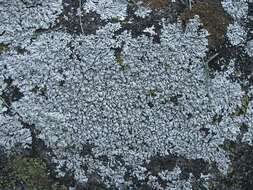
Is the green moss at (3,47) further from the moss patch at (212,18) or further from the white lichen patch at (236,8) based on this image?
the white lichen patch at (236,8)

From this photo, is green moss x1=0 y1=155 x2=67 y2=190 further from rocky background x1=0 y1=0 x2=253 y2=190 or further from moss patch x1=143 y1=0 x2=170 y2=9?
moss patch x1=143 y1=0 x2=170 y2=9

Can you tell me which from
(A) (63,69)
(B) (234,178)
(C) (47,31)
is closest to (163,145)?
(B) (234,178)

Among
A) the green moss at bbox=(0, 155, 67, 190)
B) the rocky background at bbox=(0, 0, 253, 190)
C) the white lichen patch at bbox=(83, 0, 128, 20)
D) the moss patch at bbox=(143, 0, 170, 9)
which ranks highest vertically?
the moss patch at bbox=(143, 0, 170, 9)

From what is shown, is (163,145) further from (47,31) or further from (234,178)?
(47,31)

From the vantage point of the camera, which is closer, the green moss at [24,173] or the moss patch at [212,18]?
the green moss at [24,173]

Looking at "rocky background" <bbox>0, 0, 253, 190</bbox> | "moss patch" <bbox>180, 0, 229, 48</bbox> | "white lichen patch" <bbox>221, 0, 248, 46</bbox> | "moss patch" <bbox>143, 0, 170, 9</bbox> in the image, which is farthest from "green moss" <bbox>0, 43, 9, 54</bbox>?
"white lichen patch" <bbox>221, 0, 248, 46</bbox>

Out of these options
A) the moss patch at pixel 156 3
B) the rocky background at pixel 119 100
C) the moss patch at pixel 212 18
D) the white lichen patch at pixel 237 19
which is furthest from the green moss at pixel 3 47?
the white lichen patch at pixel 237 19

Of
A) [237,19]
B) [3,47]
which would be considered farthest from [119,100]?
[237,19]
